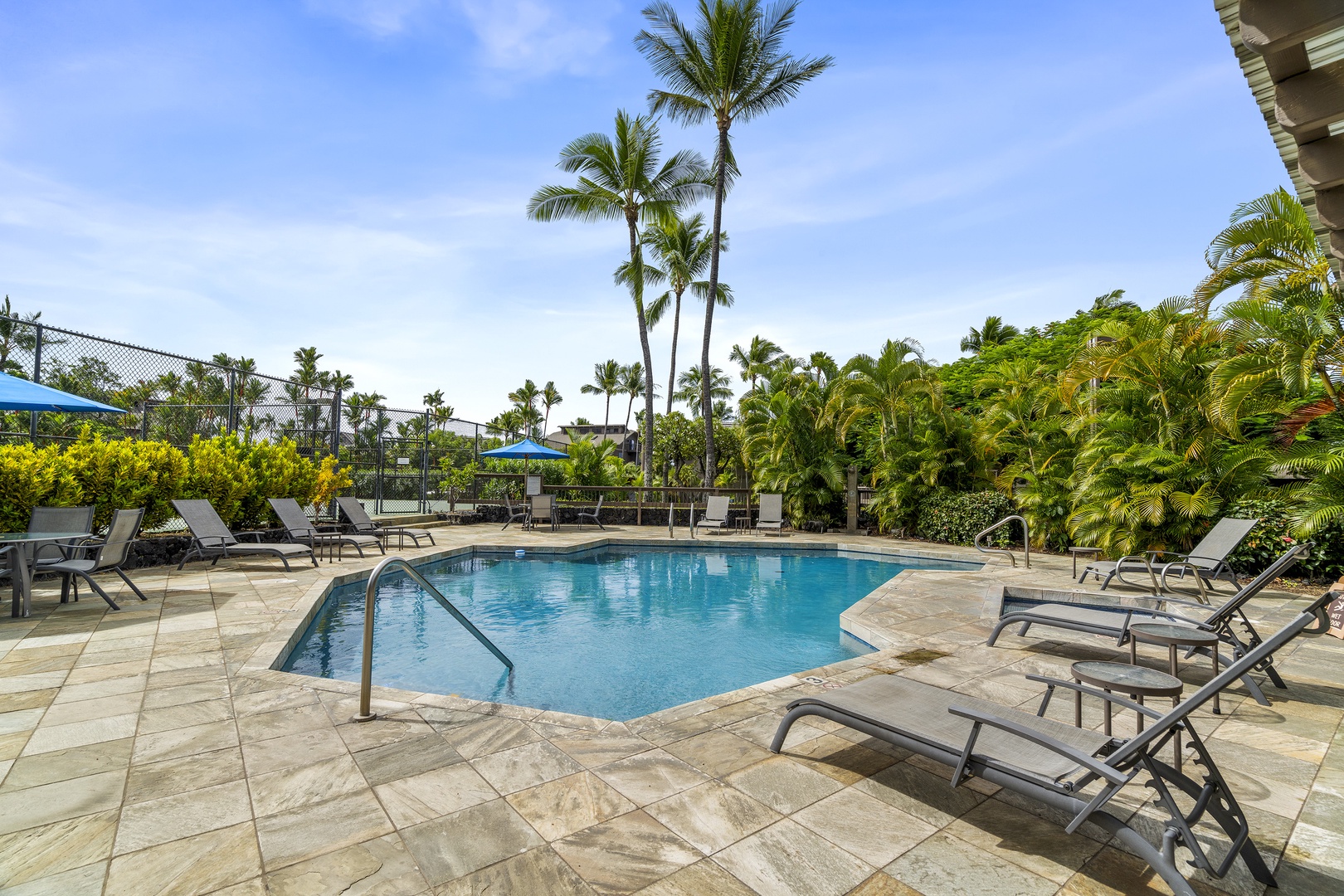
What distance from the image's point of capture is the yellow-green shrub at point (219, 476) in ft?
29.9

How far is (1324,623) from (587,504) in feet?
49.0

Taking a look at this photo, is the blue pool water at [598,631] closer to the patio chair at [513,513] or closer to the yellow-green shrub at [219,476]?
the yellow-green shrub at [219,476]

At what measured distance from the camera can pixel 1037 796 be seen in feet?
7.21

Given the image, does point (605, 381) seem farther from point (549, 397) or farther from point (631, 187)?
point (631, 187)

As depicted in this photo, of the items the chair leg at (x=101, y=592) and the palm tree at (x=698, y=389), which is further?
the palm tree at (x=698, y=389)

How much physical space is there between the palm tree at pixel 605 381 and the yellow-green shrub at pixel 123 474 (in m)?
44.9

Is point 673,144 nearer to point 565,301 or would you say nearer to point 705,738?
point 565,301

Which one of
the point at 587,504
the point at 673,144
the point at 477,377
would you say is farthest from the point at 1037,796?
the point at 477,377

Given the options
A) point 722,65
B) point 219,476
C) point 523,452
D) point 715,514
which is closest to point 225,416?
point 219,476

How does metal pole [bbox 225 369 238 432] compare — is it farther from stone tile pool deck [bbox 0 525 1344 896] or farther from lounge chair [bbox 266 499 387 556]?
stone tile pool deck [bbox 0 525 1344 896]

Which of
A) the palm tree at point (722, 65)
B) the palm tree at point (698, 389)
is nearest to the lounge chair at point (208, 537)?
the palm tree at point (722, 65)

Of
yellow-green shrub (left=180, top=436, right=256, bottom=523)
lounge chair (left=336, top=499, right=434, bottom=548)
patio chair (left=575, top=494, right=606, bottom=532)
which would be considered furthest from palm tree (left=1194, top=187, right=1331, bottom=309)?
yellow-green shrub (left=180, top=436, right=256, bottom=523)

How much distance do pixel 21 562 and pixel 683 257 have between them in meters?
23.8

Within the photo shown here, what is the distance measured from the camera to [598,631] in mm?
7094
